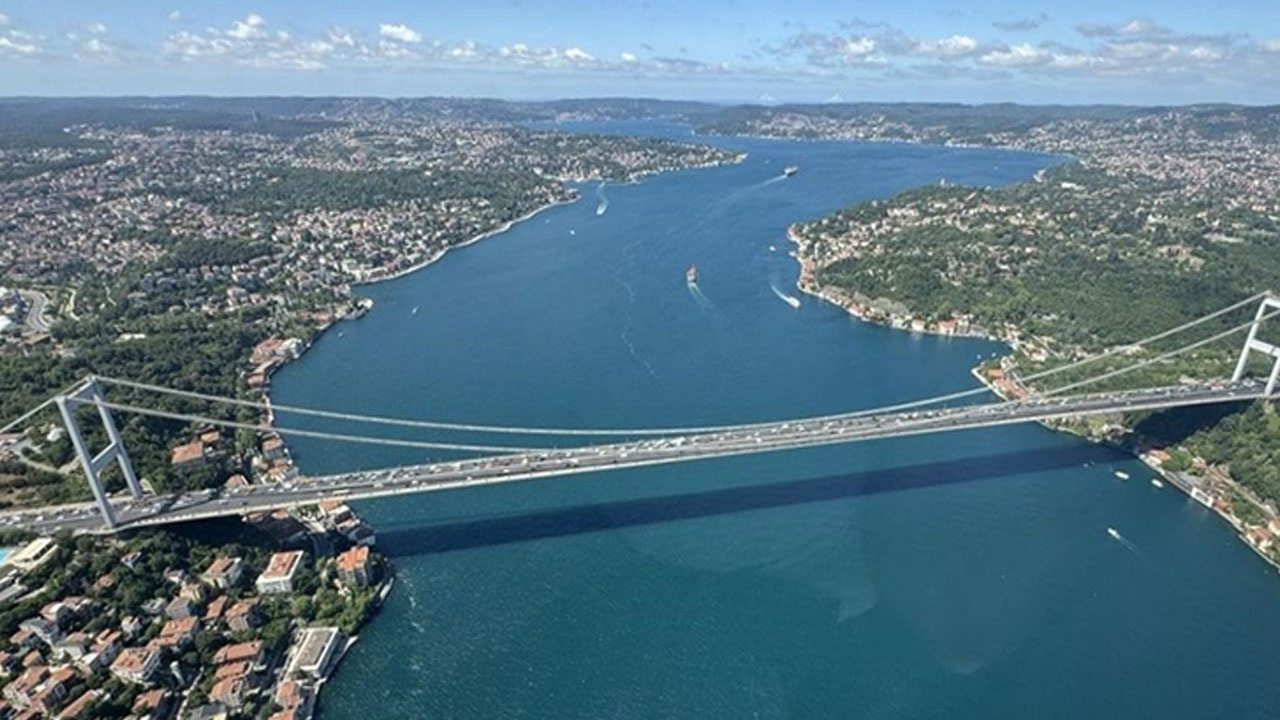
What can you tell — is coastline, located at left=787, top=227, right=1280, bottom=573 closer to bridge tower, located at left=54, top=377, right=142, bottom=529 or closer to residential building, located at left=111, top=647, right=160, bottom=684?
residential building, located at left=111, top=647, right=160, bottom=684

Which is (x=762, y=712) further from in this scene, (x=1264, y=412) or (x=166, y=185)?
(x=166, y=185)

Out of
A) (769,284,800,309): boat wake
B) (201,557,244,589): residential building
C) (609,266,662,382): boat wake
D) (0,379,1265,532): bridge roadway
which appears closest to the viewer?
(201,557,244,589): residential building

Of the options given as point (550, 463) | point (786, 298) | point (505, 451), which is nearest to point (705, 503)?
point (550, 463)

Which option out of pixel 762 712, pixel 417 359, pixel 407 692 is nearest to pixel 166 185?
pixel 417 359

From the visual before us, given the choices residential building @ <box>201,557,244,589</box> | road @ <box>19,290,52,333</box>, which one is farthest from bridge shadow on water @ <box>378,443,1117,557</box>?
road @ <box>19,290,52,333</box>

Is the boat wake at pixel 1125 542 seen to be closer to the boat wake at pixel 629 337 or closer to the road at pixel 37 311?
the boat wake at pixel 629 337

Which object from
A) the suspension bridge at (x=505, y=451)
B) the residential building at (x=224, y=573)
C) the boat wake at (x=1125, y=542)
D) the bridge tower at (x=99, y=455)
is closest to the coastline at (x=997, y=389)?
the suspension bridge at (x=505, y=451)
